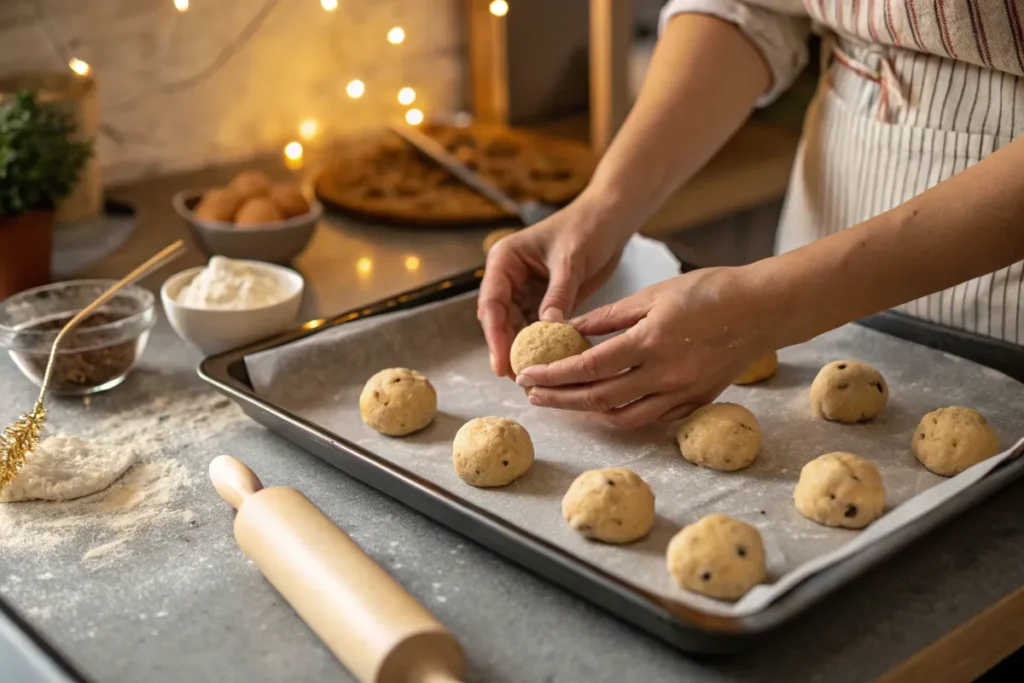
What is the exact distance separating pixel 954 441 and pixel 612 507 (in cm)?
41

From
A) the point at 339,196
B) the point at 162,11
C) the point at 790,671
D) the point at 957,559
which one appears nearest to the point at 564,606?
the point at 790,671

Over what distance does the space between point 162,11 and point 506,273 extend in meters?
1.13

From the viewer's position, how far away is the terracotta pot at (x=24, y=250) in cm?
160

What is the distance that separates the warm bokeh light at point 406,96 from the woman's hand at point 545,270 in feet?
3.68

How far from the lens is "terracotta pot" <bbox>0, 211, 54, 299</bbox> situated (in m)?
1.60

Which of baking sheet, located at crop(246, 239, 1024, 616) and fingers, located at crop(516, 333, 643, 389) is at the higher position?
fingers, located at crop(516, 333, 643, 389)

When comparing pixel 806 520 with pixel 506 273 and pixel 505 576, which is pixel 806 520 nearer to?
pixel 505 576

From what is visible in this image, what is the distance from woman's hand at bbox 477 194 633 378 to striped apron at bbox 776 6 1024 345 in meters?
0.35

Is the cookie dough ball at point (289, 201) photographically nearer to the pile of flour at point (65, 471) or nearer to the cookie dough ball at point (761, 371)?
the pile of flour at point (65, 471)

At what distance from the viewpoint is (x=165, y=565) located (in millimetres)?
1062

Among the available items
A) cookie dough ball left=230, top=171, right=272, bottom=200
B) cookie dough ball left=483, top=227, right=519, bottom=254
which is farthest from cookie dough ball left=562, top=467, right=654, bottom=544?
cookie dough ball left=230, top=171, right=272, bottom=200

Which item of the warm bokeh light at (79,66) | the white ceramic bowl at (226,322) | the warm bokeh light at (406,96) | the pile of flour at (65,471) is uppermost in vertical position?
the warm bokeh light at (79,66)

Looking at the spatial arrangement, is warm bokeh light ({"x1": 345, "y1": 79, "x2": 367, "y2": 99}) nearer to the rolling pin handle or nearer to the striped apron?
the striped apron

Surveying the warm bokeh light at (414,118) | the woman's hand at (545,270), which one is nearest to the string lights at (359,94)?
the warm bokeh light at (414,118)
